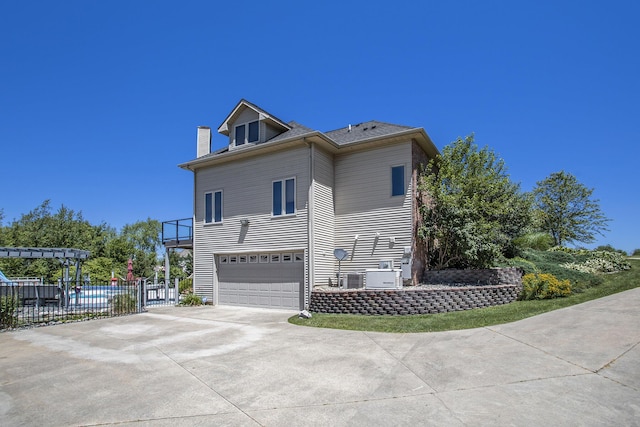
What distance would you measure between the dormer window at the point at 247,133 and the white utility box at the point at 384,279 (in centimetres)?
769

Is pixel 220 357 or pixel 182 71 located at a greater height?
pixel 182 71

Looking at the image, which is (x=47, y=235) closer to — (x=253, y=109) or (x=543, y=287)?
(x=253, y=109)

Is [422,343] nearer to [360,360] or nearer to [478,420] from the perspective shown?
[360,360]

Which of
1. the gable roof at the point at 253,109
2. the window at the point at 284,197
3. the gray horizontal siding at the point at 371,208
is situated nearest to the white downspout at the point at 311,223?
the window at the point at 284,197

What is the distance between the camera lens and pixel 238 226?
16375mm

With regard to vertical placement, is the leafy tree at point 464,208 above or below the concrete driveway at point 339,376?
above

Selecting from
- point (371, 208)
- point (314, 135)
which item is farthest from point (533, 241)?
point (314, 135)

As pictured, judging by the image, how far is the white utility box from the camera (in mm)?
12650

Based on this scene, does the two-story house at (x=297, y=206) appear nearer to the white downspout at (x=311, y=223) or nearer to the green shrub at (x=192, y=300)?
the white downspout at (x=311, y=223)

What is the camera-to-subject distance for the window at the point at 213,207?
56.4ft

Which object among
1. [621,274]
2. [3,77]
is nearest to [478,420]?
[621,274]

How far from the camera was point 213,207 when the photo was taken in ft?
56.8

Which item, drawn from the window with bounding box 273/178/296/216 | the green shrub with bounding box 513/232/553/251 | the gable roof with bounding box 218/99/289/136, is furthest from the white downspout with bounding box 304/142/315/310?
the green shrub with bounding box 513/232/553/251

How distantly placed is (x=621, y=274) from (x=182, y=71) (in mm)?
18634
